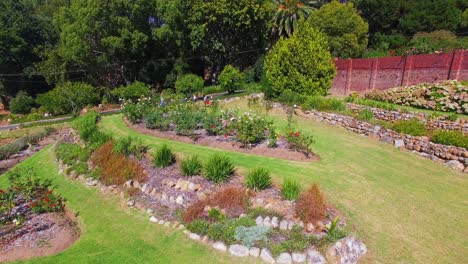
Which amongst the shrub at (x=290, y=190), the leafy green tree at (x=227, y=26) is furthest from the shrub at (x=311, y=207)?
the leafy green tree at (x=227, y=26)

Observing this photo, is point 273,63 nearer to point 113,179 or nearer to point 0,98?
point 113,179

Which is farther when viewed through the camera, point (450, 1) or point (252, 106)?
point (450, 1)

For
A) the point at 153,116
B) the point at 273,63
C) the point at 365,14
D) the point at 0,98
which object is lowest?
the point at 0,98

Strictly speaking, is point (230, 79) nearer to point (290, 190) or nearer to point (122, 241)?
point (290, 190)

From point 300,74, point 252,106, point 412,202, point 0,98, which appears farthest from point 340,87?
point 0,98

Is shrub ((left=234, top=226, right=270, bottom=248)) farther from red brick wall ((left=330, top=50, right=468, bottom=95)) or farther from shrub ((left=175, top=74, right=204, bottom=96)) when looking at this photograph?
shrub ((left=175, top=74, right=204, bottom=96))

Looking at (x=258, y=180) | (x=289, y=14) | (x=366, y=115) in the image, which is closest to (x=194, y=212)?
(x=258, y=180)
